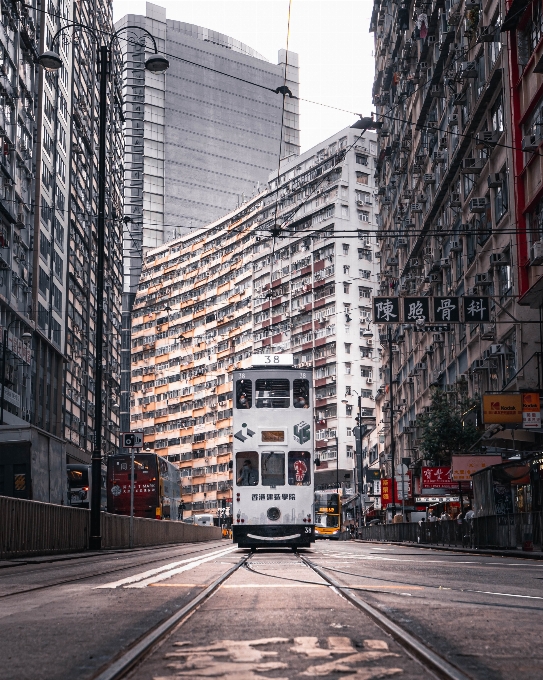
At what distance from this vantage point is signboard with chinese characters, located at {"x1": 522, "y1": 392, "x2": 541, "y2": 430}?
30031mm

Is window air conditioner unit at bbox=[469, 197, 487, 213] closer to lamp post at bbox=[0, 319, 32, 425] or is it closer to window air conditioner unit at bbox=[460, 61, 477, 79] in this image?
window air conditioner unit at bbox=[460, 61, 477, 79]

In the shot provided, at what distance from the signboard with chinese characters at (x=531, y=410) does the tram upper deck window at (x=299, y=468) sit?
21.9 feet

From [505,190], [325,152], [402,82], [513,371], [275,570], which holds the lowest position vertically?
→ [275,570]

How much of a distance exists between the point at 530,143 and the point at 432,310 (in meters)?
6.28

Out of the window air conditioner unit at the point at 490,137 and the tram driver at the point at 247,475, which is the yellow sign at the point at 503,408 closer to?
the tram driver at the point at 247,475

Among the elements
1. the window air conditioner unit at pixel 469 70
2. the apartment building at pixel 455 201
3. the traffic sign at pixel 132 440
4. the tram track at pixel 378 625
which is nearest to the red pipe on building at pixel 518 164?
the apartment building at pixel 455 201

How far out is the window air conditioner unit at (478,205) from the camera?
4108 centimetres

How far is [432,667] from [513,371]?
32.9 m

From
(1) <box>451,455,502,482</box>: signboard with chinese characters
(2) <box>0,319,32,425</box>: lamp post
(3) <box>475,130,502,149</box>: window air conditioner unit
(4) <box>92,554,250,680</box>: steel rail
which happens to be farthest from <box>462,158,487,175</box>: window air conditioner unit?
(4) <box>92,554,250,680</box>: steel rail

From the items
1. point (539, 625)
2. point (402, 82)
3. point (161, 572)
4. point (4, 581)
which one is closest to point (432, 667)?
point (539, 625)

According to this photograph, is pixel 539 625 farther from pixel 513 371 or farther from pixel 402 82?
pixel 402 82

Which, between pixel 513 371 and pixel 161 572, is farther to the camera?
pixel 513 371

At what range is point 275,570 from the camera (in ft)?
53.2

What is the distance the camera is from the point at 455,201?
4638 cm
